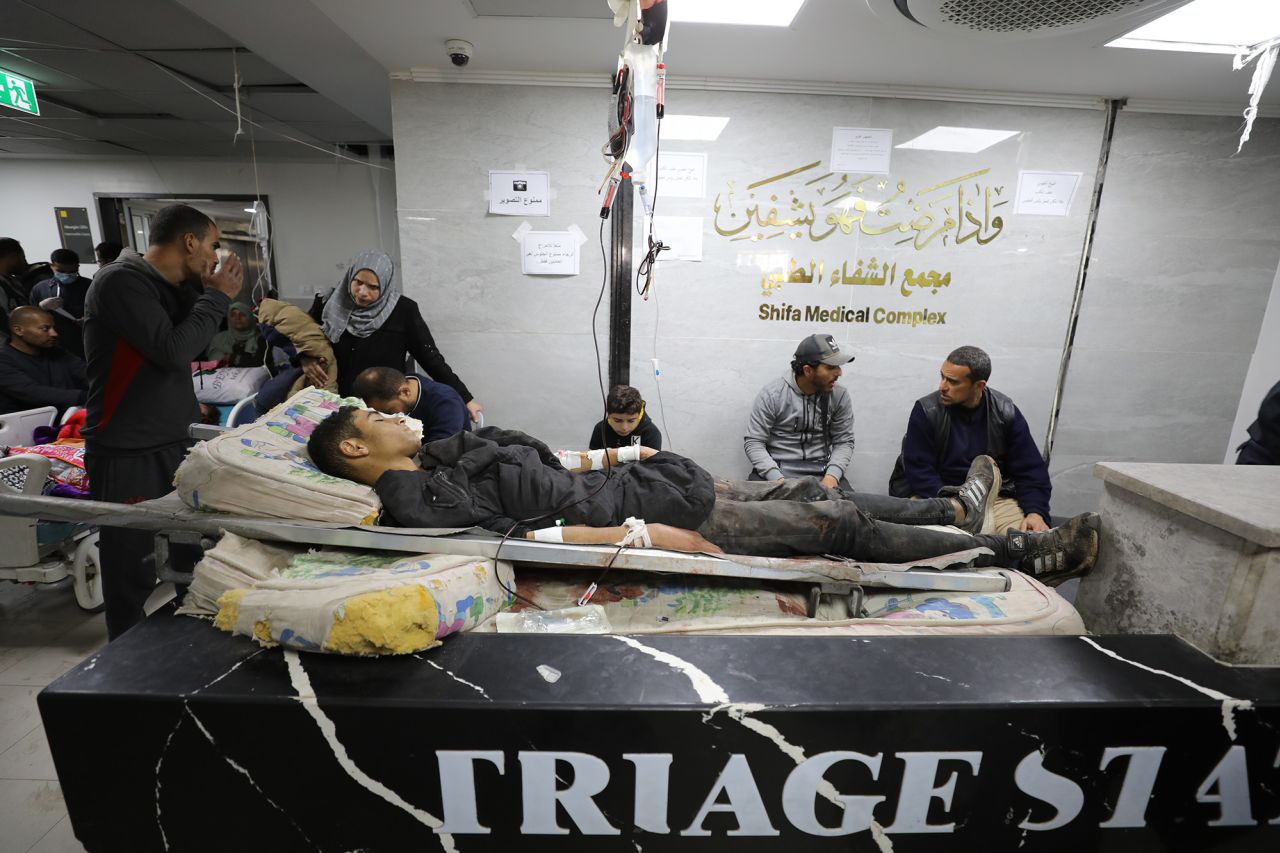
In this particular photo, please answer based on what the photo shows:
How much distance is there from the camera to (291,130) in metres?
5.20

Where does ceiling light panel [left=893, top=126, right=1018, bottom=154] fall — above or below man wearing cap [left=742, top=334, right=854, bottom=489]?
above

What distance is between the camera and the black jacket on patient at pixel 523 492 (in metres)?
1.75

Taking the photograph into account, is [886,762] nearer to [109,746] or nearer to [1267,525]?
[1267,525]

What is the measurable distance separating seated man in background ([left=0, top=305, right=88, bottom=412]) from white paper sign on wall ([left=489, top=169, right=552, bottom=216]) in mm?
2812

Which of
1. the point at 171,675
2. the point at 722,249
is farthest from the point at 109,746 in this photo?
the point at 722,249

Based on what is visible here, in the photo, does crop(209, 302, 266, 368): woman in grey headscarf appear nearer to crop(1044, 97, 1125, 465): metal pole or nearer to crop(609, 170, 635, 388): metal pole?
crop(609, 170, 635, 388): metal pole

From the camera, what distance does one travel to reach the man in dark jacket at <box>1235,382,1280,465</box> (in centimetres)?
266

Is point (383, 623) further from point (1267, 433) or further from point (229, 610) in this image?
point (1267, 433)

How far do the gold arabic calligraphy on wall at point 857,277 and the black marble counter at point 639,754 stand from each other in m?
2.73

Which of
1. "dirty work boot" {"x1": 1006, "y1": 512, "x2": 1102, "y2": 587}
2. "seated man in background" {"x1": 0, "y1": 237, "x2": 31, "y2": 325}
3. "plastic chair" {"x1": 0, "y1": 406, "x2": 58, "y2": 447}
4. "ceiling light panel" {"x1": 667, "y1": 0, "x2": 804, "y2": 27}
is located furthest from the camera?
"seated man in background" {"x1": 0, "y1": 237, "x2": 31, "y2": 325}

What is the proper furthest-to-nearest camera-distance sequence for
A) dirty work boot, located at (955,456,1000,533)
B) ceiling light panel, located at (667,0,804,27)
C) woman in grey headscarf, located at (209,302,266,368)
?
woman in grey headscarf, located at (209,302,266,368) < ceiling light panel, located at (667,0,804,27) < dirty work boot, located at (955,456,1000,533)

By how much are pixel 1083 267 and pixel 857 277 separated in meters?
1.43

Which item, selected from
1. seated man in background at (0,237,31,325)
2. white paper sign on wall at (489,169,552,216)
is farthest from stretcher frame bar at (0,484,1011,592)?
seated man in background at (0,237,31,325)

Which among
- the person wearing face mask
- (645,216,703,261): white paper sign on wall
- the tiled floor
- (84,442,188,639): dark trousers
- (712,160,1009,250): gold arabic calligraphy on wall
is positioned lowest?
the tiled floor
